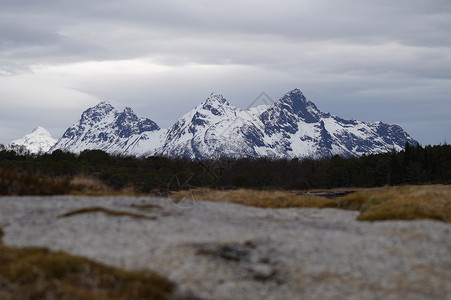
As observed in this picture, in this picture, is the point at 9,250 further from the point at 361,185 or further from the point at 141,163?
the point at 361,185

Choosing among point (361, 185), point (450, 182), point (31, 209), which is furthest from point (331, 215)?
point (361, 185)

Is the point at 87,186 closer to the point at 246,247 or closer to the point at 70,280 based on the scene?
the point at 246,247

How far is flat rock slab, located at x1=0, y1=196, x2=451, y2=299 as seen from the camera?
43.2 feet

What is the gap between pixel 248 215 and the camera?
2334cm

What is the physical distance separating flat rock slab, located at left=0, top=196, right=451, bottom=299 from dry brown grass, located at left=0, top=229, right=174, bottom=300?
759 mm

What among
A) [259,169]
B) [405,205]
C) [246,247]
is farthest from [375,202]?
[259,169]

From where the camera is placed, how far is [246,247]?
16531 millimetres

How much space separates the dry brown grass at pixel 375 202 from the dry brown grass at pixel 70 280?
13020 millimetres

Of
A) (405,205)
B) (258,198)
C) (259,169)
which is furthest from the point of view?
(259,169)

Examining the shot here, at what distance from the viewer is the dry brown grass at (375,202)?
2256 cm

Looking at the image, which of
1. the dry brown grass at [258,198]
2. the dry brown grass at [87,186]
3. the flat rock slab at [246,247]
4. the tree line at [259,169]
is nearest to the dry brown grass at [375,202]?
the dry brown grass at [258,198]

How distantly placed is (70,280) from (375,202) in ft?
61.0

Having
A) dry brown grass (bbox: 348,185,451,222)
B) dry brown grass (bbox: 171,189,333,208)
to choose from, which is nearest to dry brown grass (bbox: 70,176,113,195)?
dry brown grass (bbox: 171,189,333,208)

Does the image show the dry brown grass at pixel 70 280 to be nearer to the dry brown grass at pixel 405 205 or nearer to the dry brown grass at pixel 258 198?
the dry brown grass at pixel 405 205
